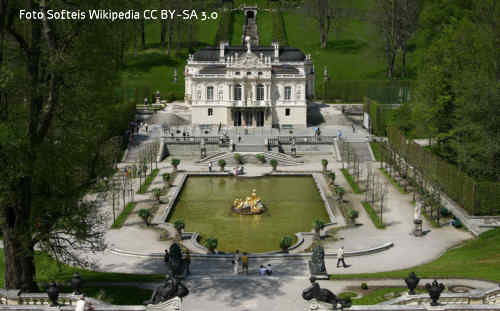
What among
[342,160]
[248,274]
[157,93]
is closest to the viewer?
[248,274]

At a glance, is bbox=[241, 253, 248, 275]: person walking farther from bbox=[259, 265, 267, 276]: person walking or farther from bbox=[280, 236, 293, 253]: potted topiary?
bbox=[280, 236, 293, 253]: potted topiary

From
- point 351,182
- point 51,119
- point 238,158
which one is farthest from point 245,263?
point 238,158

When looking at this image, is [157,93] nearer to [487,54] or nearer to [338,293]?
[487,54]

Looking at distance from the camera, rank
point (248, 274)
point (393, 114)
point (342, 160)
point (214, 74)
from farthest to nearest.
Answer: point (214, 74) < point (393, 114) < point (342, 160) < point (248, 274)

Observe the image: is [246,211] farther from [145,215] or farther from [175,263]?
[175,263]

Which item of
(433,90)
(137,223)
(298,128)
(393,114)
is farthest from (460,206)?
(298,128)

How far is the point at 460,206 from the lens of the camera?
46.7m

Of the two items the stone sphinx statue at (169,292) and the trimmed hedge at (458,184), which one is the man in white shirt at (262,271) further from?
the trimmed hedge at (458,184)

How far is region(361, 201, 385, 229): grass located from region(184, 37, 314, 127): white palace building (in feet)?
108

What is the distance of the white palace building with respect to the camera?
8062 centimetres

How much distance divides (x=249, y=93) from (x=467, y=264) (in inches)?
1980

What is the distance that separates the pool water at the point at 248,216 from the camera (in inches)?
1682

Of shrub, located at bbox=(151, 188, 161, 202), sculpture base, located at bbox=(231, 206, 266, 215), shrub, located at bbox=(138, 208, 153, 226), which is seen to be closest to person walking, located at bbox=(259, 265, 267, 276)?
shrub, located at bbox=(138, 208, 153, 226)

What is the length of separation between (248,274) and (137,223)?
14.3 m
